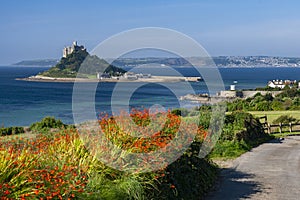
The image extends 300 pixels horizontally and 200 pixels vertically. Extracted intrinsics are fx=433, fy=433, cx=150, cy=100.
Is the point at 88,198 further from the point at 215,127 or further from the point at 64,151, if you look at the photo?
the point at 215,127

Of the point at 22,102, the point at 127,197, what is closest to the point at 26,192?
the point at 127,197

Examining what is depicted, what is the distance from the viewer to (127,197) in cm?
686

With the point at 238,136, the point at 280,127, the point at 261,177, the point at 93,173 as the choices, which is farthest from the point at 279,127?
the point at 93,173

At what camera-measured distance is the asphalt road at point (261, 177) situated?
32.0ft

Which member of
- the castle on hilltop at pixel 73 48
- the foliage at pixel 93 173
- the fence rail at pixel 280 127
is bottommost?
the fence rail at pixel 280 127

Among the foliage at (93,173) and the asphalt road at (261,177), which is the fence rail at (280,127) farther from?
the foliage at (93,173)

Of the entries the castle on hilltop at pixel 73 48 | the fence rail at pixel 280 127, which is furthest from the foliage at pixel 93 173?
the castle on hilltop at pixel 73 48

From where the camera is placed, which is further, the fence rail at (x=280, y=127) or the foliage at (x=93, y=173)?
the fence rail at (x=280, y=127)

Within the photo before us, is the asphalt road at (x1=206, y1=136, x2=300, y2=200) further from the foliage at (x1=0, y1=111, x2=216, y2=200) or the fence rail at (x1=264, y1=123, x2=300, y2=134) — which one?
the fence rail at (x1=264, y1=123, x2=300, y2=134)

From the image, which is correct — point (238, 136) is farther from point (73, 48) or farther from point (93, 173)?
point (73, 48)

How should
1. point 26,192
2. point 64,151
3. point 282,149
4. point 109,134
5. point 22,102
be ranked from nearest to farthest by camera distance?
point 26,192 → point 64,151 → point 109,134 → point 282,149 → point 22,102

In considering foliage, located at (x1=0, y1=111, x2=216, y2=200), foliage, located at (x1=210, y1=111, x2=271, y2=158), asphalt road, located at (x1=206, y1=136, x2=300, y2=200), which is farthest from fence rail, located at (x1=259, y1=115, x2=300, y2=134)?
foliage, located at (x1=0, y1=111, x2=216, y2=200)

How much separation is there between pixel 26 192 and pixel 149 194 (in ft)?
8.17

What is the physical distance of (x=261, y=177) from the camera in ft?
38.3
